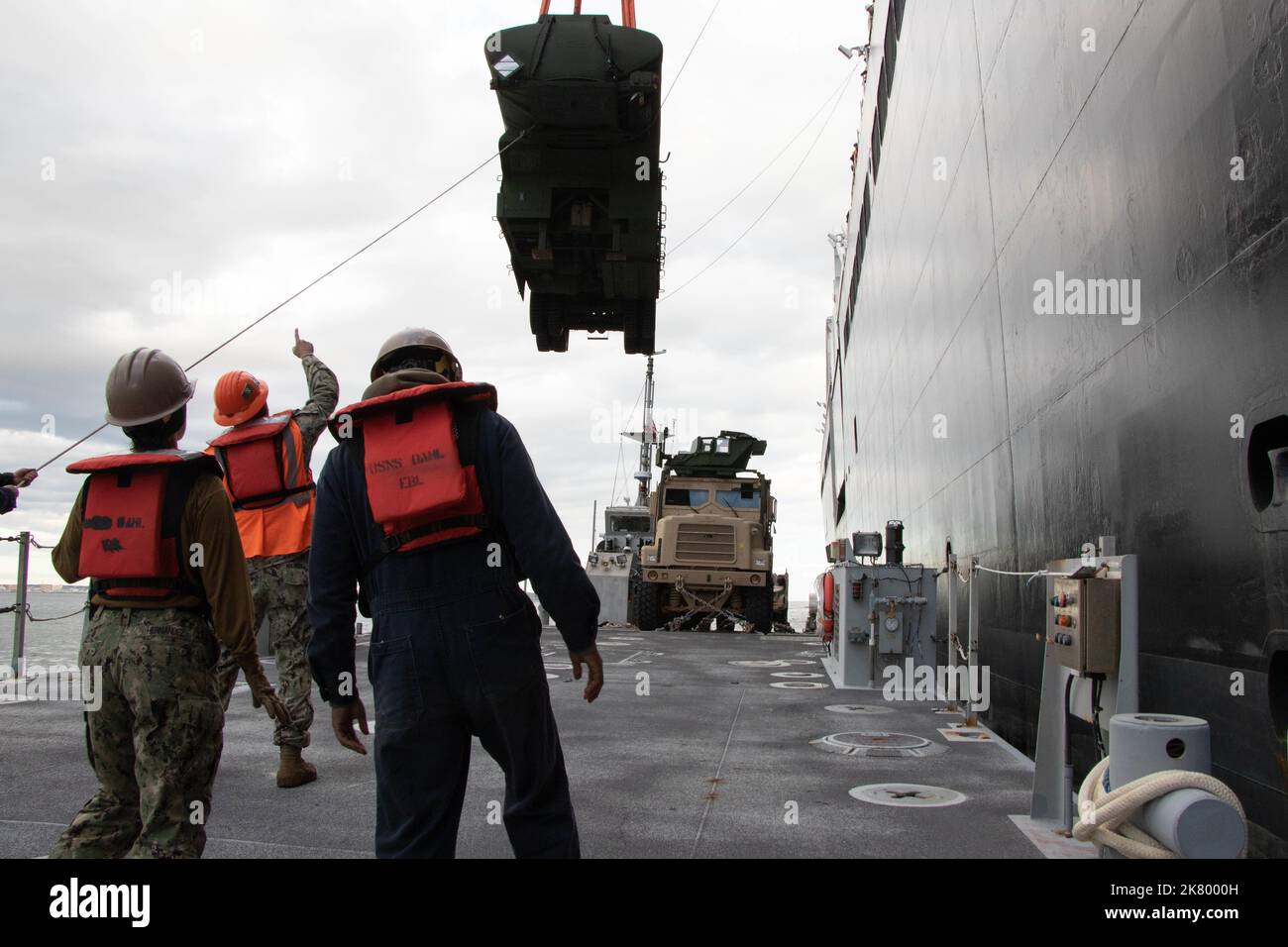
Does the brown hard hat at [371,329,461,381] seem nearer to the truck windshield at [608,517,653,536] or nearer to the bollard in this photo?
the bollard

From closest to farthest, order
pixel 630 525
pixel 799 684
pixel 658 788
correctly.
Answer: pixel 658 788, pixel 799 684, pixel 630 525

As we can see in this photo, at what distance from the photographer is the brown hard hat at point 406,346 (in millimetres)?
2717

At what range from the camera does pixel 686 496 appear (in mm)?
20422

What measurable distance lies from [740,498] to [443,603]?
59.3 ft

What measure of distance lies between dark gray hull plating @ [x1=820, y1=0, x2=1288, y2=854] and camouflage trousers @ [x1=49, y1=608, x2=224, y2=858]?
2.96 metres

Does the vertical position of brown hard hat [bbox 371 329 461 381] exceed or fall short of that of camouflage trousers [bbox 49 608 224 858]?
it exceeds it

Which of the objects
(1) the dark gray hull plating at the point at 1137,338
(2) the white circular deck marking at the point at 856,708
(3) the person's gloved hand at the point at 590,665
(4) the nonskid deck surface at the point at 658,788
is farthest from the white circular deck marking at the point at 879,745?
(3) the person's gloved hand at the point at 590,665

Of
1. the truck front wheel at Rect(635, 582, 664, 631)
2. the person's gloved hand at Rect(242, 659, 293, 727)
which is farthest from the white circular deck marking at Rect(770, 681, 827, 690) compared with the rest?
the truck front wheel at Rect(635, 582, 664, 631)

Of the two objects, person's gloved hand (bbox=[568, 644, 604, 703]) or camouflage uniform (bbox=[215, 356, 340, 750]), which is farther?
camouflage uniform (bbox=[215, 356, 340, 750])

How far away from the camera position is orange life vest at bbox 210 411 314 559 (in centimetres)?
428

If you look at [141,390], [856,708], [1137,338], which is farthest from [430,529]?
[856,708]

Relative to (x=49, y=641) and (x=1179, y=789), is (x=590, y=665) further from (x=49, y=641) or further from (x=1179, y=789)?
(x=49, y=641)

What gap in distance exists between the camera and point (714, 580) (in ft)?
62.4

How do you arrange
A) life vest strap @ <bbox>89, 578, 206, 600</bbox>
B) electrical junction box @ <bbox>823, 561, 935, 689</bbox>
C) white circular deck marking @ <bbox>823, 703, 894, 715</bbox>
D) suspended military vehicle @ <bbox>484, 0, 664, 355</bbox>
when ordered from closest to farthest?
1. life vest strap @ <bbox>89, 578, 206, 600</bbox>
2. white circular deck marking @ <bbox>823, 703, 894, 715</bbox>
3. suspended military vehicle @ <bbox>484, 0, 664, 355</bbox>
4. electrical junction box @ <bbox>823, 561, 935, 689</bbox>
